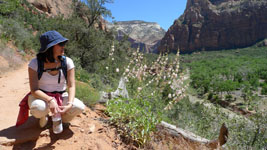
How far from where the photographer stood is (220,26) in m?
112

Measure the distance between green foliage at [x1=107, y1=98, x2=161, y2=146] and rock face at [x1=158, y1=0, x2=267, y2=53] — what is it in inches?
3798

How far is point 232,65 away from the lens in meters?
68.8

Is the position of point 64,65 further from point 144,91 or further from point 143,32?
point 143,32

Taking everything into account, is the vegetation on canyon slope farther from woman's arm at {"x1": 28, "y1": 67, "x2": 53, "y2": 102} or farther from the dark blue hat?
the dark blue hat

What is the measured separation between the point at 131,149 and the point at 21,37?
1201 centimetres

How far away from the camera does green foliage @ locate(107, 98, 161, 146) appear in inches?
107

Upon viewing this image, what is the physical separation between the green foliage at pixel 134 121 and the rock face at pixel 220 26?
96475 mm

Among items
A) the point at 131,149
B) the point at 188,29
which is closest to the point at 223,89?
the point at 131,149

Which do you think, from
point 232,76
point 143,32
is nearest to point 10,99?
point 232,76

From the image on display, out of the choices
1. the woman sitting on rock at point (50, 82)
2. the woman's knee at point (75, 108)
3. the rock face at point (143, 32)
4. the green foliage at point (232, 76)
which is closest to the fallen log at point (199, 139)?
the woman's knee at point (75, 108)

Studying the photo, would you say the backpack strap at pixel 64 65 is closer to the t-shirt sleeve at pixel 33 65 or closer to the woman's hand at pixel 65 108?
the t-shirt sleeve at pixel 33 65

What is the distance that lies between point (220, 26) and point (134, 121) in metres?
128

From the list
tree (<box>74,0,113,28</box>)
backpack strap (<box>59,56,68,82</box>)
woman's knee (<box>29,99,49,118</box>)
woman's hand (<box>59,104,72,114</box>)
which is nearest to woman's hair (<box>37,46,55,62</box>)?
backpack strap (<box>59,56,68,82</box>)

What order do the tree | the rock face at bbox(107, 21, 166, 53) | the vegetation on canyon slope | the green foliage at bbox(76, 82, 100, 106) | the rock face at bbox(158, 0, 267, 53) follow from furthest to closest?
the rock face at bbox(107, 21, 166, 53) → the rock face at bbox(158, 0, 267, 53) → the tree → the green foliage at bbox(76, 82, 100, 106) → the vegetation on canyon slope
